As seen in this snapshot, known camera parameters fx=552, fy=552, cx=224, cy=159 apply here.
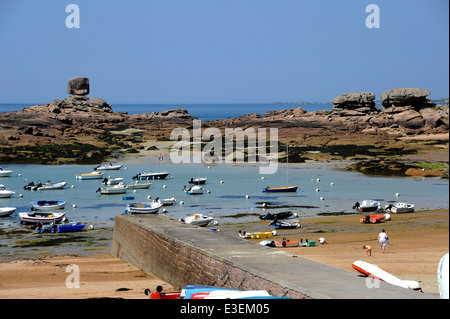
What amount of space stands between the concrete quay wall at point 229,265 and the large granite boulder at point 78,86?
10912 cm

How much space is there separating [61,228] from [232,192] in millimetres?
18124

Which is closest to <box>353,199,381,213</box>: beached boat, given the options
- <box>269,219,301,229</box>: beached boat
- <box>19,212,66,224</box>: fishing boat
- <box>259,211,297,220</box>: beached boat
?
<box>259,211,297,220</box>: beached boat

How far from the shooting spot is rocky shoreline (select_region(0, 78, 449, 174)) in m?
64.7

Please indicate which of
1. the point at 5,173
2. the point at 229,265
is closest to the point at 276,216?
the point at 229,265

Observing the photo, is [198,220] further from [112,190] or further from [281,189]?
[112,190]

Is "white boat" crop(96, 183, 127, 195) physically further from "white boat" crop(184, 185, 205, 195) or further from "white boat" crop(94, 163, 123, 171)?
"white boat" crop(94, 163, 123, 171)

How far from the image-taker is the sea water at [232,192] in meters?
36.3

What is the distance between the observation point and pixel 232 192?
4466 centimetres

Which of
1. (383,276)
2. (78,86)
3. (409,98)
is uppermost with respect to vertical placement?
(78,86)

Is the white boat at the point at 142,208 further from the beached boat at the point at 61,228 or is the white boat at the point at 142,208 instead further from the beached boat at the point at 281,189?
the beached boat at the point at 281,189

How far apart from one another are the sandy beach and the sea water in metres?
4.19

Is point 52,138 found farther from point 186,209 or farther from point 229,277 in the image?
point 229,277

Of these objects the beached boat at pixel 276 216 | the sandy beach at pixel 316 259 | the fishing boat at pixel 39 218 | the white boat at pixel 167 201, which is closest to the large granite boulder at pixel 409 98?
the sandy beach at pixel 316 259
